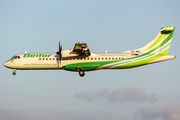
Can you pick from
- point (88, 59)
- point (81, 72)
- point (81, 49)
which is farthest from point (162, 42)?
point (81, 72)

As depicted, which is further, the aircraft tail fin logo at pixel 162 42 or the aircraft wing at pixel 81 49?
the aircraft tail fin logo at pixel 162 42

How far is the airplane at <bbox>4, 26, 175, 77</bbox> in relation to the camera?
118 feet

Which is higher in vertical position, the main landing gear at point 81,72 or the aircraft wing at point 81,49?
the aircraft wing at point 81,49

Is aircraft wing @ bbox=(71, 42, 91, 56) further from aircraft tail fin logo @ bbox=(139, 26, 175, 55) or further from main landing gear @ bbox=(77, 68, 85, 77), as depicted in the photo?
aircraft tail fin logo @ bbox=(139, 26, 175, 55)

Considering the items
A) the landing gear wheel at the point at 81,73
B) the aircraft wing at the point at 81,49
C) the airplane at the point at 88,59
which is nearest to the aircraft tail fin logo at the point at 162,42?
the airplane at the point at 88,59

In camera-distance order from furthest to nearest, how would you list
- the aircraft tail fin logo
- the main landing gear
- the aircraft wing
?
the aircraft tail fin logo
the main landing gear
the aircraft wing

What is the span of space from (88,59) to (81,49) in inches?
84.3

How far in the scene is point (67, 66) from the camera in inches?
1423

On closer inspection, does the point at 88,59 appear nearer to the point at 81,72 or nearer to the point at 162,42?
the point at 81,72

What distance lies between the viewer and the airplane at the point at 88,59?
35938mm

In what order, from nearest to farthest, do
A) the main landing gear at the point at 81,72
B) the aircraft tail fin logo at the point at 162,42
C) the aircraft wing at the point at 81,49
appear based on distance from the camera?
the aircraft wing at the point at 81,49 → the main landing gear at the point at 81,72 → the aircraft tail fin logo at the point at 162,42

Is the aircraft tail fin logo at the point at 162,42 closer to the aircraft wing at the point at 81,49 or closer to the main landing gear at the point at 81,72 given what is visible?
the aircraft wing at the point at 81,49

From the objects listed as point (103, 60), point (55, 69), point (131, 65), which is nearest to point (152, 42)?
point (131, 65)

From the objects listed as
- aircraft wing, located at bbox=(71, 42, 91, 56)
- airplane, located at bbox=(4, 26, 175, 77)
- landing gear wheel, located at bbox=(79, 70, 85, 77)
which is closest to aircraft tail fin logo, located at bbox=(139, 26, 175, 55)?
airplane, located at bbox=(4, 26, 175, 77)
